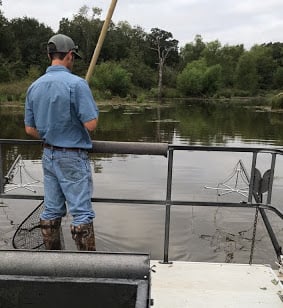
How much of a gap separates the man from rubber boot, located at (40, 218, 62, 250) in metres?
0.15

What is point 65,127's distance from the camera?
3051 mm

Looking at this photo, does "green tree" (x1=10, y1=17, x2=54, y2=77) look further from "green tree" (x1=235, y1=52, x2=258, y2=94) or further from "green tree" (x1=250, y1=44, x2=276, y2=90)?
"green tree" (x1=250, y1=44, x2=276, y2=90)

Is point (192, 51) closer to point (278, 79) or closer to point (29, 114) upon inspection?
point (278, 79)

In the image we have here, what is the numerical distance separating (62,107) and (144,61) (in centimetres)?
8841

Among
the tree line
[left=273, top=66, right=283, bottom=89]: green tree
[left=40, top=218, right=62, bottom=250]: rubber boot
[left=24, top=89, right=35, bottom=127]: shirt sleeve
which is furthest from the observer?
[left=273, top=66, right=283, bottom=89]: green tree

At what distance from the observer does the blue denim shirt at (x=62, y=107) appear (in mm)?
2957

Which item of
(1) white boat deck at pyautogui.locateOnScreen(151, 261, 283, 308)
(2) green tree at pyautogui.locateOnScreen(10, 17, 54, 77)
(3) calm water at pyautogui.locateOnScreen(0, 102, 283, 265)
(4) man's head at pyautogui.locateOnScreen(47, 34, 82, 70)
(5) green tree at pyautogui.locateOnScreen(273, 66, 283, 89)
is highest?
(2) green tree at pyautogui.locateOnScreen(10, 17, 54, 77)

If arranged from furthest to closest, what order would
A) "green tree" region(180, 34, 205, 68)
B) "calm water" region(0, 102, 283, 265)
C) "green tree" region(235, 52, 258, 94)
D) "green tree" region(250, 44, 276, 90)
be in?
"green tree" region(180, 34, 205, 68), "green tree" region(250, 44, 276, 90), "green tree" region(235, 52, 258, 94), "calm water" region(0, 102, 283, 265)

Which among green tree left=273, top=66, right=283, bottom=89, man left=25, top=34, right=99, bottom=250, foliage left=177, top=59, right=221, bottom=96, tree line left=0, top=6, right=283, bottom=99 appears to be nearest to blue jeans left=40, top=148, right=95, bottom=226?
man left=25, top=34, right=99, bottom=250

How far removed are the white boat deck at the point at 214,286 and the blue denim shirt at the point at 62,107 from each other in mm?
1134

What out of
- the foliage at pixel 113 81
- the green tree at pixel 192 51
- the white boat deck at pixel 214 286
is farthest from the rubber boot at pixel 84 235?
the green tree at pixel 192 51

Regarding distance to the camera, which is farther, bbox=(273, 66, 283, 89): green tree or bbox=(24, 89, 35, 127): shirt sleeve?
bbox=(273, 66, 283, 89): green tree

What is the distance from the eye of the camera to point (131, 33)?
308ft

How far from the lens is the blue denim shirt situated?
116 inches
